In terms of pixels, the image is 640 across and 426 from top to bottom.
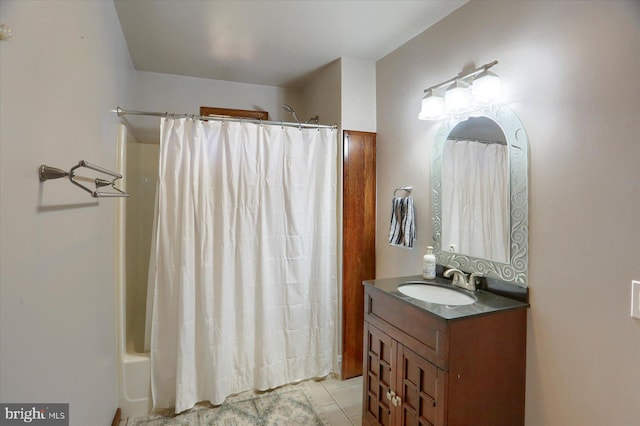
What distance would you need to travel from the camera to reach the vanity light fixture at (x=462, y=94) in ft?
5.30

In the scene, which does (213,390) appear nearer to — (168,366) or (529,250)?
(168,366)

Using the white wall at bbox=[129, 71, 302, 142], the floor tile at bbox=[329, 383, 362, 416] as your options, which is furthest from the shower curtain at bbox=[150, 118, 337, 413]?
the white wall at bbox=[129, 71, 302, 142]

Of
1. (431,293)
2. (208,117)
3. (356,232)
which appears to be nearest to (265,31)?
(208,117)

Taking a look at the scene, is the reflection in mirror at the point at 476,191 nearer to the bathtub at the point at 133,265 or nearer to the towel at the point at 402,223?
the towel at the point at 402,223

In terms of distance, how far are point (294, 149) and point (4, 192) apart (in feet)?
6.03

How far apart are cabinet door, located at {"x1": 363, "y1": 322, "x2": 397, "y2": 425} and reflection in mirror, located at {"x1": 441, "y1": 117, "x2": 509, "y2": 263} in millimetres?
681

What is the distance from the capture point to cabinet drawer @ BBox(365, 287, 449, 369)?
1.41 metres

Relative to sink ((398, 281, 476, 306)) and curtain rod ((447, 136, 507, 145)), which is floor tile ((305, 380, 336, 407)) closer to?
sink ((398, 281, 476, 306))

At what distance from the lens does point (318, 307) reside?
257cm

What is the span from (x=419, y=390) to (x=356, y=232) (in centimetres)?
131

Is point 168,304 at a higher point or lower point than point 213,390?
higher

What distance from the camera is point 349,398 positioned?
2354 millimetres

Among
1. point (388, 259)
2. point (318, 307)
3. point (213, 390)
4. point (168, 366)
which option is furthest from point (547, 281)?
point (168, 366)

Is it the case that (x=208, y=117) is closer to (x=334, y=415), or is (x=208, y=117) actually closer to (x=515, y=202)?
(x=515, y=202)
